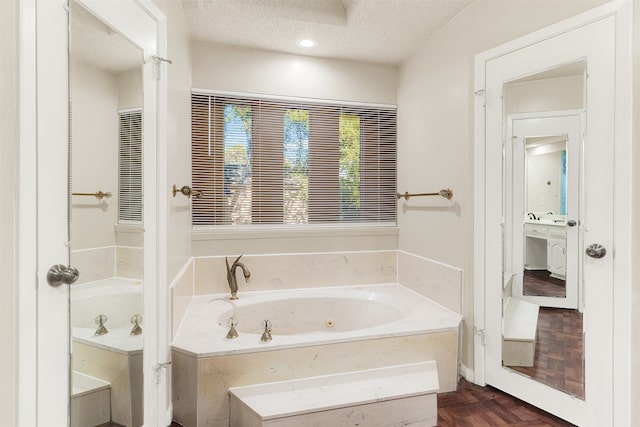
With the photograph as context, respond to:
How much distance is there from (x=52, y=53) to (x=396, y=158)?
259cm

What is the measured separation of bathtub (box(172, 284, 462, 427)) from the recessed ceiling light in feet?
6.57

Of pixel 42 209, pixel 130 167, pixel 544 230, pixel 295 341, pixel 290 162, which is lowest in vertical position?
pixel 295 341

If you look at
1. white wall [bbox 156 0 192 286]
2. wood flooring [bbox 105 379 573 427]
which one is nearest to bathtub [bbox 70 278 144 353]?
white wall [bbox 156 0 192 286]

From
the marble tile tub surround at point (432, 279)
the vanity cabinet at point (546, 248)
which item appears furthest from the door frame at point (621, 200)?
the marble tile tub surround at point (432, 279)

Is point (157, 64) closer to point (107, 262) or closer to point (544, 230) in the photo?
point (107, 262)

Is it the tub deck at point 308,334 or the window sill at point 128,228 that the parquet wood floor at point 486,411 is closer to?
the tub deck at point 308,334

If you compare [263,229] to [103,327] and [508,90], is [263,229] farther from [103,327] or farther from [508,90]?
[508,90]

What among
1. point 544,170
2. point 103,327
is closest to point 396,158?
point 544,170

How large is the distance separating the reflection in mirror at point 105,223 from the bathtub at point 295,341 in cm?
31

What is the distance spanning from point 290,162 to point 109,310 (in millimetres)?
1852

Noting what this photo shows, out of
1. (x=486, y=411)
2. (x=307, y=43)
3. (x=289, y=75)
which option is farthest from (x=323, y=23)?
(x=486, y=411)

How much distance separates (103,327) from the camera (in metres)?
1.25

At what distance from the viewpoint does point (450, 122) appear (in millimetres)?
2340
